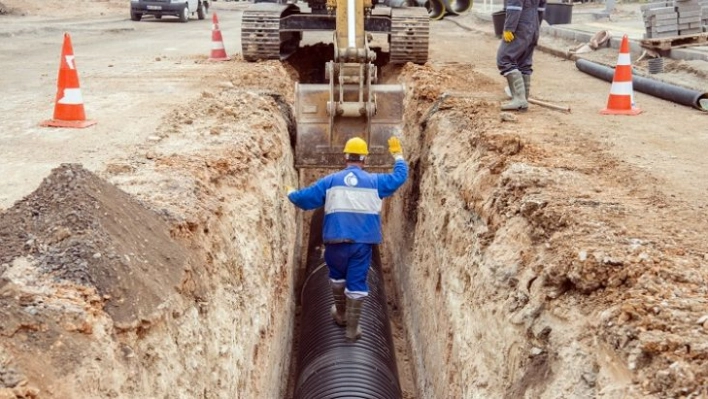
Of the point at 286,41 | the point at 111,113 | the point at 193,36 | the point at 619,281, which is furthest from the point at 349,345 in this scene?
the point at 193,36

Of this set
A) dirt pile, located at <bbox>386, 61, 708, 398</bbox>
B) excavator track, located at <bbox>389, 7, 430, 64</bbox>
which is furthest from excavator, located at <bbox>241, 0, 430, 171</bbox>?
excavator track, located at <bbox>389, 7, 430, 64</bbox>

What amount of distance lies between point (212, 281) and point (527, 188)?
2308mm

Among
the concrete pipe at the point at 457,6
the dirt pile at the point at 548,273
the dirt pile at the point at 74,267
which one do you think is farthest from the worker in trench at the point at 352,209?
the concrete pipe at the point at 457,6

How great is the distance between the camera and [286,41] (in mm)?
11766

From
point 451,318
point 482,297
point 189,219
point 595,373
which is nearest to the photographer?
point 595,373

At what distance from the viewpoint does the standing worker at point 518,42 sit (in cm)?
714

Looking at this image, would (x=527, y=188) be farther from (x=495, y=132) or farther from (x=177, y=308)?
(x=177, y=308)

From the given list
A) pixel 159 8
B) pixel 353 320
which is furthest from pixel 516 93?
pixel 159 8

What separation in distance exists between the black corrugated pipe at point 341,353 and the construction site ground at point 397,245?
1.16 feet

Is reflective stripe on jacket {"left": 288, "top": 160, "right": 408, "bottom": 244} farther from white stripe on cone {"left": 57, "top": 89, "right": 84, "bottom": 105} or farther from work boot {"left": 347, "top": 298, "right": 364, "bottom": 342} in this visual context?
white stripe on cone {"left": 57, "top": 89, "right": 84, "bottom": 105}

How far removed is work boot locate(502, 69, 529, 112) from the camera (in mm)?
7320

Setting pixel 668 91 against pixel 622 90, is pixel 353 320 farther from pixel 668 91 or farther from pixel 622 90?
pixel 668 91

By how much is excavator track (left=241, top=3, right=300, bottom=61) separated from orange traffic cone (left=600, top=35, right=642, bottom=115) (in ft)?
17.0

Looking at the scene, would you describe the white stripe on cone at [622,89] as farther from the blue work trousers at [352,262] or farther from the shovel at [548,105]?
the blue work trousers at [352,262]
